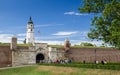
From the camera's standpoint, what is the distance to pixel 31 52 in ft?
203

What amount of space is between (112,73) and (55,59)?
27.5 meters

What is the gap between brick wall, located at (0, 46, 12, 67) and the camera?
194 feet

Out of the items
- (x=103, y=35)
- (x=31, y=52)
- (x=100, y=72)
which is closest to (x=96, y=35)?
(x=103, y=35)

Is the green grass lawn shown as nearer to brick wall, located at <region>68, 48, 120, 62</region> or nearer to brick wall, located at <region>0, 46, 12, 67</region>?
brick wall, located at <region>0, 46, 12, 67</region>

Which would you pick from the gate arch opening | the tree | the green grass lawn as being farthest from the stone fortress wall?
the tree

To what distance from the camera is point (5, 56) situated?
196 feet

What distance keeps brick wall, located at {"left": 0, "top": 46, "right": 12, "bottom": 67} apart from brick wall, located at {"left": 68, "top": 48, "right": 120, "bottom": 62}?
12.8 meters

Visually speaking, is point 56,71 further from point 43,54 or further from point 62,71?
point 43,54

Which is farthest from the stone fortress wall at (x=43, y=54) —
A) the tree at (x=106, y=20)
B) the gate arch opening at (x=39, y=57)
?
the tree at (x=106, y=20)

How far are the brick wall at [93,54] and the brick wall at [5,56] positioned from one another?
1275 cm

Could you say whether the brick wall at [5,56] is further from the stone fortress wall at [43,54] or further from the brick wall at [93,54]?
the brick wall at [93,54]

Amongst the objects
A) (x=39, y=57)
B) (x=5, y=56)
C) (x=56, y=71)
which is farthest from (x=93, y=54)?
(x=56, y=71)

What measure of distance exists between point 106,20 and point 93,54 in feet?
100

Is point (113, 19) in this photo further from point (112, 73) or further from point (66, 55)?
point (66, 55)
